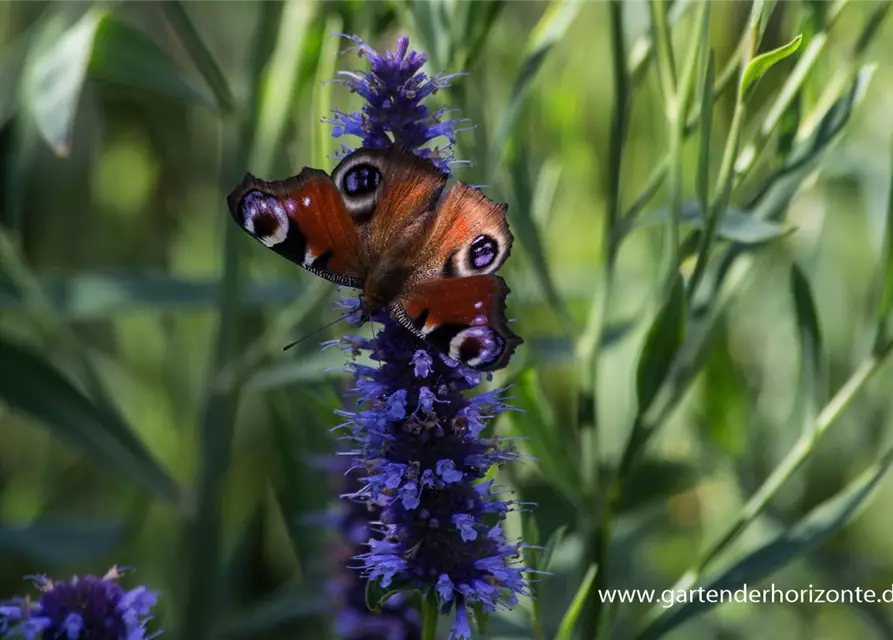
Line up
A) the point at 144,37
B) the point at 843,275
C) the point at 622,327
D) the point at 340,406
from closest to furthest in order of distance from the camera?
the point at 340,406, the point at 144,37, the point at 622,327, the point at 843,275

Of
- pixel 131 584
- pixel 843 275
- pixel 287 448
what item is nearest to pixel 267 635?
pixel 131 584

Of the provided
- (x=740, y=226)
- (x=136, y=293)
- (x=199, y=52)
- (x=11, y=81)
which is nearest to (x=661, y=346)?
(x=740, y=226)

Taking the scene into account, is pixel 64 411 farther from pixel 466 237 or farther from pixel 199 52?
pixel 466 237

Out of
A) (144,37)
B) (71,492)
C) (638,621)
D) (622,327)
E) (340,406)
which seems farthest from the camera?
(71,492)

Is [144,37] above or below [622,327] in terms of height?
above

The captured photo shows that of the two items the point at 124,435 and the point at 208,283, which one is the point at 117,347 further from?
the point at 124,435
